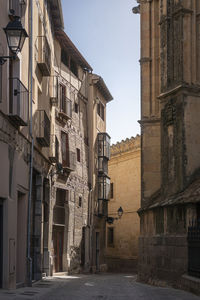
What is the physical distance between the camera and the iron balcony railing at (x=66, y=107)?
26022 millimetres

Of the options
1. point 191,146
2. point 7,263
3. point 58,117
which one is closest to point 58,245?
point 58,117

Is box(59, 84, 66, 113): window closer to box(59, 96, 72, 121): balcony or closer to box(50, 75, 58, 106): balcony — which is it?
box(59, 96, 72, 121): balcony

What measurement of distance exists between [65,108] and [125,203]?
49.0 feet

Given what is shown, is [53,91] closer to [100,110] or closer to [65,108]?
[65,108]

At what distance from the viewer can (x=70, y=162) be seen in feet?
88.0

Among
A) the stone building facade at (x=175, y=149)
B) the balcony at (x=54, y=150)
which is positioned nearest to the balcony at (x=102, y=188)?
the balcony at (x=54, y=150)

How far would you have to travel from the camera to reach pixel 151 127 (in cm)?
2534

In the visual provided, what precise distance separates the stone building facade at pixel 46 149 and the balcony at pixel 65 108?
0.04 meters

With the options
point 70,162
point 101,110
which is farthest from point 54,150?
point 101,110

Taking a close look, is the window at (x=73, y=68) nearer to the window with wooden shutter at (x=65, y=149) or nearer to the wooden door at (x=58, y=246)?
the window with wooden shutter at (x=65, y=149)

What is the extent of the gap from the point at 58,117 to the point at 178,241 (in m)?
9.72

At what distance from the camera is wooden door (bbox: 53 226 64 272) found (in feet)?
82.6

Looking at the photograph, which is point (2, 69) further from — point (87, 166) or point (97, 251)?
point (97, 251)

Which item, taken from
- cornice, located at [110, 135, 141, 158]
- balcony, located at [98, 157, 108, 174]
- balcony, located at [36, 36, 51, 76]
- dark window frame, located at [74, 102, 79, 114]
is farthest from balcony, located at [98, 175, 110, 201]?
balcony, located at [36, 36, 51, 76]
